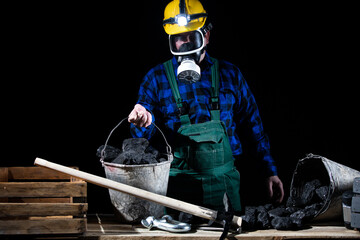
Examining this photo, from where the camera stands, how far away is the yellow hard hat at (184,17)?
3.57 meters

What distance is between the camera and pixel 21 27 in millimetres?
3898

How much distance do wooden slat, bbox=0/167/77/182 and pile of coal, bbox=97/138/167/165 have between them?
468 millimetres

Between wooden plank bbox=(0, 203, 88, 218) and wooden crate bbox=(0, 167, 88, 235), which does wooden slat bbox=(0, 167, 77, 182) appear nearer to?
wooden crate bbox=(0, 167, 88, 235)

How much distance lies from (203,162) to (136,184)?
0.68 meters

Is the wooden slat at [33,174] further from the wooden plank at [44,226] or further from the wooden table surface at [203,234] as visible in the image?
the wooden plank at [44,226]

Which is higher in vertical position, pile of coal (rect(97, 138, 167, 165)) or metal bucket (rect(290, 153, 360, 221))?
pile of coal (rect(97, 138, 167, 165))

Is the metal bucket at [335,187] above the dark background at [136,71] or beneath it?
beneath

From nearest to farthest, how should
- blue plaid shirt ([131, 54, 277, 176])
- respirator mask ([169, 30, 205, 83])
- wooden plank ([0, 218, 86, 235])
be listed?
wooden plank ([0, 218, 86, 235]) → respirator mask ([169, 30, 205, 83]) → blue plaid shirt ([131, 54, 277, 176])

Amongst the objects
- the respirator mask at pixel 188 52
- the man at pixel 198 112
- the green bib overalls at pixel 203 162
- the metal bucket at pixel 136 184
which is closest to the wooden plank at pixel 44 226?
the metal bucket at pixel 136 184

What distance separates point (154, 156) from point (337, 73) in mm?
2109

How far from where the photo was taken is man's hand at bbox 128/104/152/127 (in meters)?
3.16

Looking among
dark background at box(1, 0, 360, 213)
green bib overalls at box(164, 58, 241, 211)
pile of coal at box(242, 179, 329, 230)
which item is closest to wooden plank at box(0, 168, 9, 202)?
dark background at box(1, 0, 360, 213)

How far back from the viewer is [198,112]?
11.9 feet

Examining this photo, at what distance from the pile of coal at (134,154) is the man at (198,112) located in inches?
8.8
